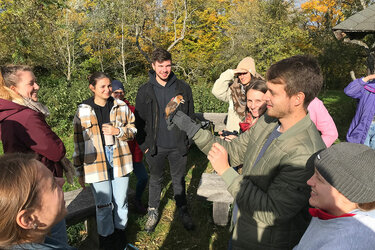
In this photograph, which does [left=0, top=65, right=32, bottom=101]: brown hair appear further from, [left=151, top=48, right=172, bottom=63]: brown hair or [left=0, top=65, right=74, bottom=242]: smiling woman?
[left=151, top=48, right=172, bottom=63]: brown hair

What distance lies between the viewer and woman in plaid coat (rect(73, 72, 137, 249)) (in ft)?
9.41

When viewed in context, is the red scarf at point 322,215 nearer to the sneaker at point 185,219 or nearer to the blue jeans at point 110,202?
the blue jeans at point 110,202

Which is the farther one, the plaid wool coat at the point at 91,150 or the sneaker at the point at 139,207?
the sneaker at the point at 139,207

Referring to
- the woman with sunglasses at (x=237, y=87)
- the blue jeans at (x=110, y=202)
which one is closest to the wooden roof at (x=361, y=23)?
the woman with sunglasses at (x=237, y=87)

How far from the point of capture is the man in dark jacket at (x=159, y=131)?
11.7 ft

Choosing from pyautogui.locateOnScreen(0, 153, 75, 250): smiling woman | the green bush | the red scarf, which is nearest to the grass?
the red scarf

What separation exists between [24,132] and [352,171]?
2555 millimetres

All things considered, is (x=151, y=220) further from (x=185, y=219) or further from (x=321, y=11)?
(x=321, y=11)

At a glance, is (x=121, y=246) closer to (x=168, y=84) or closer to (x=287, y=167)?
(x=168, y=84)

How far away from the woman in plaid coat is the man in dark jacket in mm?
432

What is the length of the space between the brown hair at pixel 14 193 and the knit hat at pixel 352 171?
140 centimetres

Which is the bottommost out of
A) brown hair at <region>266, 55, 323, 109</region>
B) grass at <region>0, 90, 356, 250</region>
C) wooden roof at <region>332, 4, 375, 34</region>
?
grass at <region>0, 90, 356, 250</region>

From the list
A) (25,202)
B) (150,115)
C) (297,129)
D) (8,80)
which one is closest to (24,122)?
(8,80)

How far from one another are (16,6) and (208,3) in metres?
22.3
